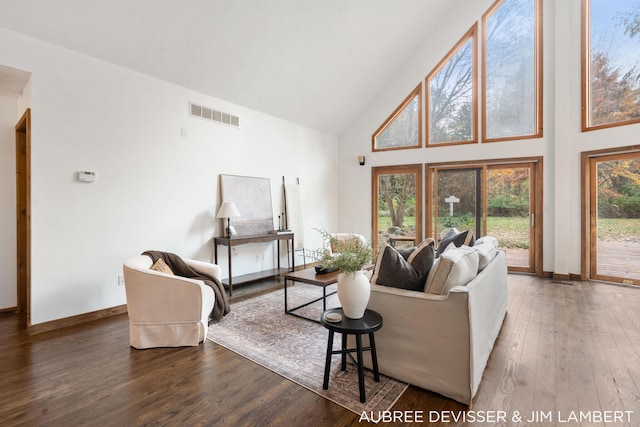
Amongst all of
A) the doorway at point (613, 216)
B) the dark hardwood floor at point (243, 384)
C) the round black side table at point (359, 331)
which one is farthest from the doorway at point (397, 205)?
the round black side table at point (359, 331)

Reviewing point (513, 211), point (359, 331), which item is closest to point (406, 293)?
point (359, 331)

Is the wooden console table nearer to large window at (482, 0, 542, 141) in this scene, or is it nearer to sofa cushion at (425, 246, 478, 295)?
sofa cushion at (425, 246, 478, 295)

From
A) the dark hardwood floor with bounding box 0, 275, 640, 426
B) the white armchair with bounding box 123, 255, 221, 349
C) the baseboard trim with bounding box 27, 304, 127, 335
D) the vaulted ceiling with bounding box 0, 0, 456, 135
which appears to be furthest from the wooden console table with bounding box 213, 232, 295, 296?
the vaulted ceiling with bounding box 0, 0, 456, 135

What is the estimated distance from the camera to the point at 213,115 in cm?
484

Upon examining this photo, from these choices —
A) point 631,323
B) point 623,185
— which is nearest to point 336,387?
point 631,323

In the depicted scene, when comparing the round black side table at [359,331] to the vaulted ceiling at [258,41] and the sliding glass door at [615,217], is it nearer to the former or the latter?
the vaulted ceiling at [258,41]

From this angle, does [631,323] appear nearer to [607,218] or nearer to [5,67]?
[607,218]

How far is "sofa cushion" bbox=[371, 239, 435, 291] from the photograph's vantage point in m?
2.30

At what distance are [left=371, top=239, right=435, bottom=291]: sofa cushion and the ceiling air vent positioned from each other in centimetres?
354

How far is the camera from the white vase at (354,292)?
6.97ft

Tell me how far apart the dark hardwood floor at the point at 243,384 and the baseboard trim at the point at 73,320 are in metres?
0.09

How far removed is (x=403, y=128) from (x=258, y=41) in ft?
11.9

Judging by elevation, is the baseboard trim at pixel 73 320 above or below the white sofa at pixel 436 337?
below

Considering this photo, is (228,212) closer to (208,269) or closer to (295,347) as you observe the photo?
(208,269)
